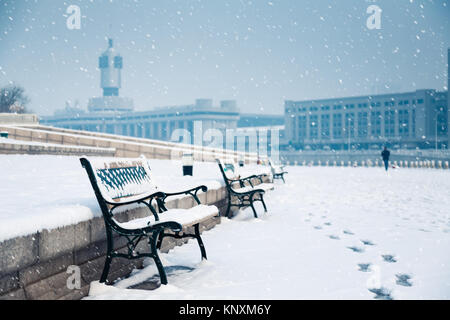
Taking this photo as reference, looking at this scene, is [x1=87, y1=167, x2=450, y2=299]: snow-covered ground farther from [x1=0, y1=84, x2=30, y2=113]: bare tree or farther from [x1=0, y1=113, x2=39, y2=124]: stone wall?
[x1=0, y1=84, x2=30, y2=113]: bare tree

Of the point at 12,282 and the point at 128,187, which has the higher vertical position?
the point at 128,187

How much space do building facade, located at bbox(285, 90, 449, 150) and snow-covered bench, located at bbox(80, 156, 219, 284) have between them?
104m

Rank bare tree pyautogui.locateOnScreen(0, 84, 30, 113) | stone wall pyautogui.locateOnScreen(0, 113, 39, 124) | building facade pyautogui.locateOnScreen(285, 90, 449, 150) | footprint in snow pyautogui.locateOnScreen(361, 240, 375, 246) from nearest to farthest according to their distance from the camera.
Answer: footprint in snow pyautogui.locateOnScreen(361, 240, 375, 246), stone wall pyautogui.locateOnScreen(0, 113, 39, 124), bare tree pyautogui.locateOnScreen(0, 84, 30, 113), building facade pyautogui.locateOnScreen(285, 90, 449, 150)

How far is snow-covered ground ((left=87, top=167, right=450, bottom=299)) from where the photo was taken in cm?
356

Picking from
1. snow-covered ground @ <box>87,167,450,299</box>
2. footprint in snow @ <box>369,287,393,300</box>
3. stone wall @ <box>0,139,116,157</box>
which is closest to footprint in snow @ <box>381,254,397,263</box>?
snow-covered ground @ <box>87,167,450,299</box>

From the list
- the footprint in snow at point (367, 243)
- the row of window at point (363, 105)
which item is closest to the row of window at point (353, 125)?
the row of window at point (363, 105)

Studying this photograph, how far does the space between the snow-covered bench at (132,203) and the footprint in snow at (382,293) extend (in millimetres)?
1561

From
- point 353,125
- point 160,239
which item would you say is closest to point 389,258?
point 160,239

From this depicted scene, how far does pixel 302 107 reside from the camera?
123 meters

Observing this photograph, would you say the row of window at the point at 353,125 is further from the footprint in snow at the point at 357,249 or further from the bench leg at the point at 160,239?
the bench leg at the point at 160,239

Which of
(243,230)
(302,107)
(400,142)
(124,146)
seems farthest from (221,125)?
(243,230)
